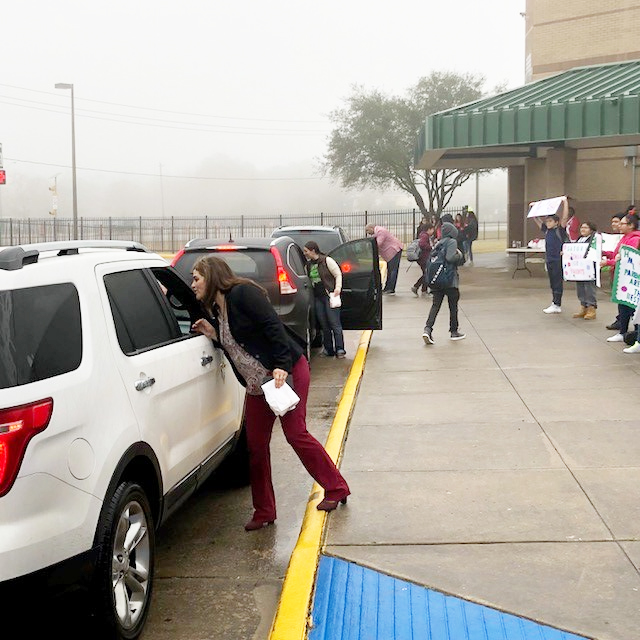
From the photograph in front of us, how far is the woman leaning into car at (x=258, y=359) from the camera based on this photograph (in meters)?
5.00

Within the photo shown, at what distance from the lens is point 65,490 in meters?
3.27

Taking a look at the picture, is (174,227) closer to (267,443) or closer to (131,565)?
(267,443)

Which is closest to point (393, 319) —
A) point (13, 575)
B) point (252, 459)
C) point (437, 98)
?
point (252, 459)

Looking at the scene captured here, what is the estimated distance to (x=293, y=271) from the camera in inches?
402

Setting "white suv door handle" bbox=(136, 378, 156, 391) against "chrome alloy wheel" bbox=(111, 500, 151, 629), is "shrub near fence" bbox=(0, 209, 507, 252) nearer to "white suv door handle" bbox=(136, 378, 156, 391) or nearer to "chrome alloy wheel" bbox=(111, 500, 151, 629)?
"white suv door handle" bbox=(136, 378, 156, 391)

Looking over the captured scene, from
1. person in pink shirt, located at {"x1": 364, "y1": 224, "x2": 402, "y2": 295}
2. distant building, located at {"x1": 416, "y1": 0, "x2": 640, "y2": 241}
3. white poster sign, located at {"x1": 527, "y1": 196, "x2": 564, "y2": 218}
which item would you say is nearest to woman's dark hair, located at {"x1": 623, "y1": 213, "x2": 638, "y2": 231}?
white poster sign, located at {"x1": 527, "y1": 196, "x2": 564, "y2": 218}

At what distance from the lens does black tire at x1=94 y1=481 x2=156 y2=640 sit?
347 centimetres

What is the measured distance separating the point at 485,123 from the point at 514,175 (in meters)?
12.4

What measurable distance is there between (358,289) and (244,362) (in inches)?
263

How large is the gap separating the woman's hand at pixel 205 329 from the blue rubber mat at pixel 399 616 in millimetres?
1523

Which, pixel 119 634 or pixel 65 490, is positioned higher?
pixel 65 490

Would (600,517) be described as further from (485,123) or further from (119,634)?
(485,123)

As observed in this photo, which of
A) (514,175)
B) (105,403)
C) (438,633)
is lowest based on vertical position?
(438,633)

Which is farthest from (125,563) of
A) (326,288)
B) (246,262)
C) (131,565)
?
(326,288)
